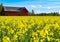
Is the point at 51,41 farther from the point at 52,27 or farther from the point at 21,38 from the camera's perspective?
the point at 52,27

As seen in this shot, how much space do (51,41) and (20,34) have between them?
33.2 inches

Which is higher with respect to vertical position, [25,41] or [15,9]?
[25,41]

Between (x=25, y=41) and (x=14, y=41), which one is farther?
(x=25, y=41)

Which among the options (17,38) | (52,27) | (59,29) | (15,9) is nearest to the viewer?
(17,38)

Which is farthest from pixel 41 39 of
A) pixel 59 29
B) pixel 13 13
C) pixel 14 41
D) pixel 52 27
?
pixel 13 13

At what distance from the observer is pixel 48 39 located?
581 centimetres

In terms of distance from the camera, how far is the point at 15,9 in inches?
2559

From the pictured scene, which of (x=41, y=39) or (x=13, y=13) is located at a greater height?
(x=41, y=39)

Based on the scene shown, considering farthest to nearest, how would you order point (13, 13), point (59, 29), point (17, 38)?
1. point (13, 13)
2. point (59, 29)
3. point (17, 38)

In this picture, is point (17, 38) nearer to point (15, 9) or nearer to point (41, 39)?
point (41, 39)

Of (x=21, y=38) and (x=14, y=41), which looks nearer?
(x=14, y=41)

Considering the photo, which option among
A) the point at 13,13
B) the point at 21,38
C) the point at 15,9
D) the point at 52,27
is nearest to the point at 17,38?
the point at 21,38

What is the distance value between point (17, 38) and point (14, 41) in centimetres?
43

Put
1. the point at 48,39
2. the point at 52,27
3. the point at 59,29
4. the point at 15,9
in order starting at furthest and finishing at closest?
the point at 15,9 < the point at 52,27 < the point at 59,29 < the point at 48,39
